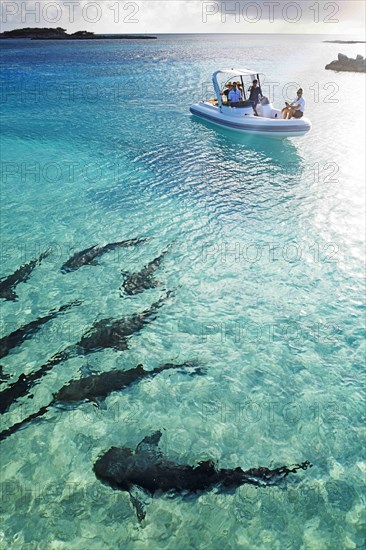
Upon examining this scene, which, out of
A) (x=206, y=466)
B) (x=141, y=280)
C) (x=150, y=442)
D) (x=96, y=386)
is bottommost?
(x=206, y=466)

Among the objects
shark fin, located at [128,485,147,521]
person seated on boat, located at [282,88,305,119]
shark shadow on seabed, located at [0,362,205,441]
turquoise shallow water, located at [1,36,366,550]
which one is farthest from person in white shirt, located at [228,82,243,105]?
shark fin, located at [128,485,147,521]

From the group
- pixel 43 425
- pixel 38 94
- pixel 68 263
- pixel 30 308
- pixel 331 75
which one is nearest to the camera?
pixel 43 425

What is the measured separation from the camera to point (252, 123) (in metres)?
20.2

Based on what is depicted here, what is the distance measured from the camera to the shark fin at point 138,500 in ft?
16.5

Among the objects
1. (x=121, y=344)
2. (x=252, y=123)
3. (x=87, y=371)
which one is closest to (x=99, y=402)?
(x=87, y=371)

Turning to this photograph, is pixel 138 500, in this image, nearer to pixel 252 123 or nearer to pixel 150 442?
pixel 150 442

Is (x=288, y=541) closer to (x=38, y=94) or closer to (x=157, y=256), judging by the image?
(x=157, y=256)

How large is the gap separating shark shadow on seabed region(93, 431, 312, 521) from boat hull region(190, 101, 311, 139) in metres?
17.2

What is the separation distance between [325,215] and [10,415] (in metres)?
10.8

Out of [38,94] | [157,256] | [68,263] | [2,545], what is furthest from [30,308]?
[38,94]

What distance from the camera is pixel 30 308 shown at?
338 inches

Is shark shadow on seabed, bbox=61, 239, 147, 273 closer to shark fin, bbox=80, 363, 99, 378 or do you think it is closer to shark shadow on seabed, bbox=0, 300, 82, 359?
shark shadow on seabed, bbox=0, 300, 82, 359

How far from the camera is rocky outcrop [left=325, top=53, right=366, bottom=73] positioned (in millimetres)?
51412

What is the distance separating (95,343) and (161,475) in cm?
308
